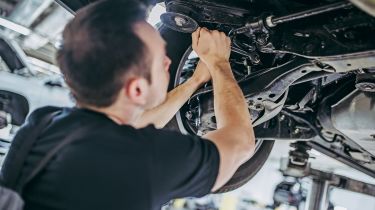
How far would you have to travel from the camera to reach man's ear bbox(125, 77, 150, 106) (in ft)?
3.15

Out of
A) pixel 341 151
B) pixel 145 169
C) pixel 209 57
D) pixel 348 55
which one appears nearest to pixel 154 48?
pixel 145 169

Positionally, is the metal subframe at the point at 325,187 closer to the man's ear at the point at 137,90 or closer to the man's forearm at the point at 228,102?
the man's forearm at the point at 228,102

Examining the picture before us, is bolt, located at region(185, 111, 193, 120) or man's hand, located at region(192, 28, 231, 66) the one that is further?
bolt, located at region(185, 111, 193, 120)

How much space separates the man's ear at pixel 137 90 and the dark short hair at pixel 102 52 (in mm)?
15

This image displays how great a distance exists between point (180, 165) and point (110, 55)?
28 cm

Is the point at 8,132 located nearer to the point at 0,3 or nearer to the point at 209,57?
the point at 0,3

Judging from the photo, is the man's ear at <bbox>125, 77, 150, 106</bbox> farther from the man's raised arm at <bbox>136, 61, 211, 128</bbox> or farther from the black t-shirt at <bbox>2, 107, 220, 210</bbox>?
the man's raised arm at <bbox>136, 61, 211, 128</bbox>

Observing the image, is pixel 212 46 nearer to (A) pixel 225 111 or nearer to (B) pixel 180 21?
(B) pixel 180 21

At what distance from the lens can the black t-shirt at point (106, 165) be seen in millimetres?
868

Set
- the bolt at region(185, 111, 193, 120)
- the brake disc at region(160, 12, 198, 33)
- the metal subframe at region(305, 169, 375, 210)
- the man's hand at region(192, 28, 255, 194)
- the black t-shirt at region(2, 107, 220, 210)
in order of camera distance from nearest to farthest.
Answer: the black t-shirt at region(2, 107, 220, 210), the man's hand at region(192, 28, 255, 194), the brake disc at region(160, 12, 198, 33), the bolt at region(185, 111, 193, 120), the metal subframe at region(305, 169, 375, 210)

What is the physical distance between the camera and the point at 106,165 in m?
0.88

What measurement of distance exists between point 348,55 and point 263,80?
43 centimetres

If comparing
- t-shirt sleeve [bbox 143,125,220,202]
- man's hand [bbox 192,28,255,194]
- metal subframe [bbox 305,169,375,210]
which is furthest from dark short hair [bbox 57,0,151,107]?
metal subframe [bbox 305,169,375,210]

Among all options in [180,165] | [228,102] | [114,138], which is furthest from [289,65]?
[114,138]
